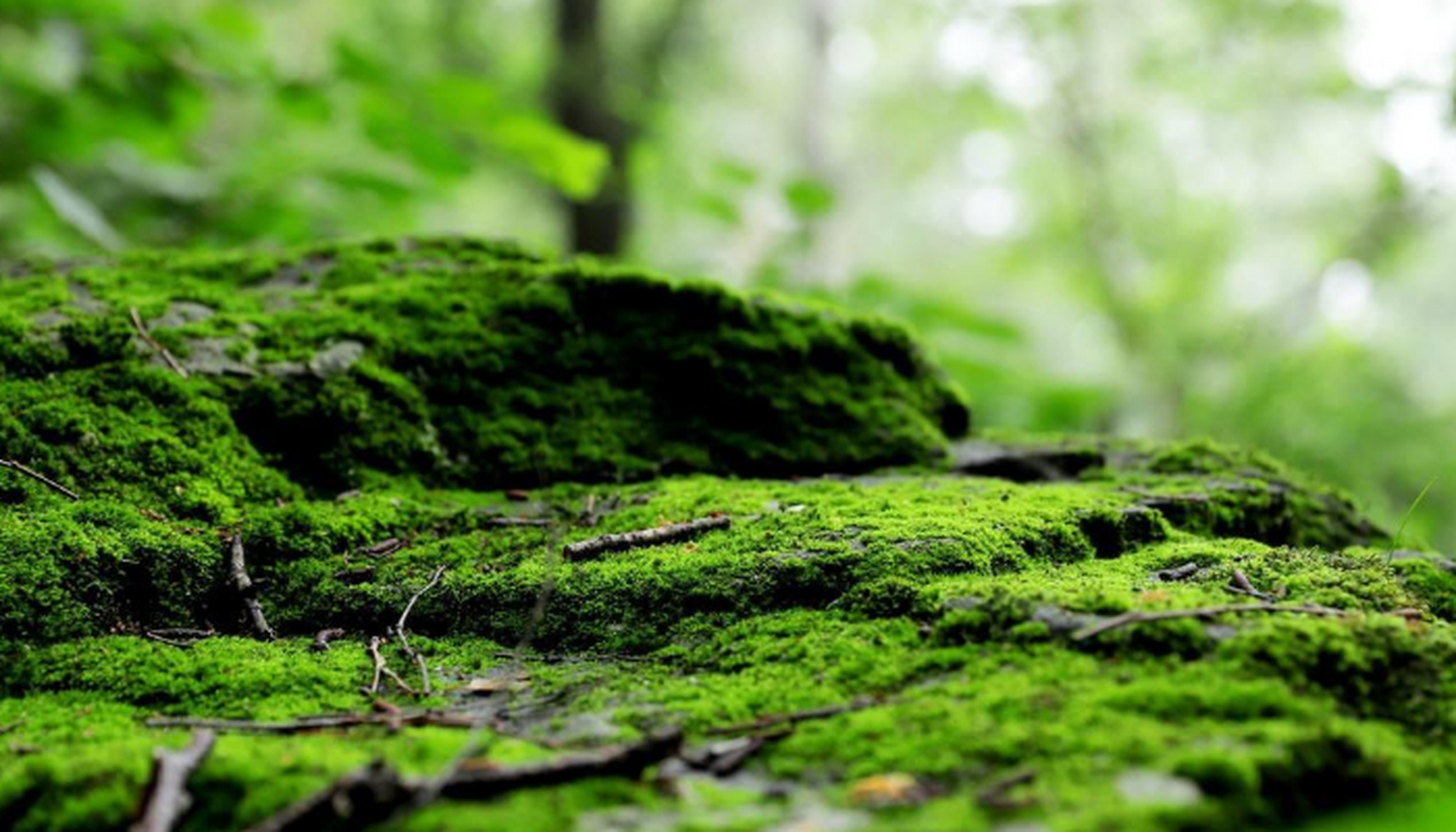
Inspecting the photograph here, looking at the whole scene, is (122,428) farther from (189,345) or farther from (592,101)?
(592,101)

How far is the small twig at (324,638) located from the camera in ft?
7.99

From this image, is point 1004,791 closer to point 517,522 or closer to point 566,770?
point 566,770

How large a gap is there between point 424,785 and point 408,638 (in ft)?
3.62

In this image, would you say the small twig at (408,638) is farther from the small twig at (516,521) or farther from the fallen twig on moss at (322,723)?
the small twig at (516,521)

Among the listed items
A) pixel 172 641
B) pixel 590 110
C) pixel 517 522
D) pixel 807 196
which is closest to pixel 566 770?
pixel 172 641

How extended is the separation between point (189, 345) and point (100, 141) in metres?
3.79

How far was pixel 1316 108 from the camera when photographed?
714 inches

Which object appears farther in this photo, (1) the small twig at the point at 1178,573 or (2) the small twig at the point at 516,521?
(2) the small twig at the point at 516,521

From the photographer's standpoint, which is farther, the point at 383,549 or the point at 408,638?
the point at 383,549

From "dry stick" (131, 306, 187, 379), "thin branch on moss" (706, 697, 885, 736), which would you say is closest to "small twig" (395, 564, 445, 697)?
"thin branch on moss" (706, 697, 885, 736)

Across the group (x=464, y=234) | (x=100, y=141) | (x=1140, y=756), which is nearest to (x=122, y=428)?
(x=464, y=234)

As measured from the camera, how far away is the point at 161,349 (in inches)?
127

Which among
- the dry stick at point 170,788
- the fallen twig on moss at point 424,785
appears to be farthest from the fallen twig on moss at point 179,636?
the fallen twig on moss at point 424,785

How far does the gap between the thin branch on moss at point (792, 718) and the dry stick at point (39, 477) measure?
208 centimetres
